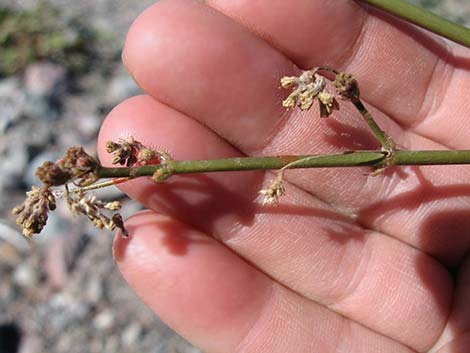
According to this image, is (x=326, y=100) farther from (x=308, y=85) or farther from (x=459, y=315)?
(x=459, y=315)

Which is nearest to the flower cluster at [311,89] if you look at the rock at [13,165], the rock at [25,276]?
the rock at [25,276]

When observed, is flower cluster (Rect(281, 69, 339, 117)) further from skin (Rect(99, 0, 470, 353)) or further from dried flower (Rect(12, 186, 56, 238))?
dried flower (Rect(12, 186, 56, 238))

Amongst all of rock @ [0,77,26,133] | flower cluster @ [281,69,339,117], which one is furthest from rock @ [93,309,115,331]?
flower cluster @ [281,69,339,117]

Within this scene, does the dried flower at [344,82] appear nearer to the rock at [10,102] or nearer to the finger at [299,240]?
the finger at [299,240]

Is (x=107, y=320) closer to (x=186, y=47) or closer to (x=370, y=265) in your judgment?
(x=370, y=265)

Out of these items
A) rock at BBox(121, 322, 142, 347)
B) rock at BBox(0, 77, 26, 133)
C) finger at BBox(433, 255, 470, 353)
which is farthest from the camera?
rock at BBox(0, 77, 26, 133)

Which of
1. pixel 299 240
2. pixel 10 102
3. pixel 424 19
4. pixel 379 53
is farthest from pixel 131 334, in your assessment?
pixel 424 19
